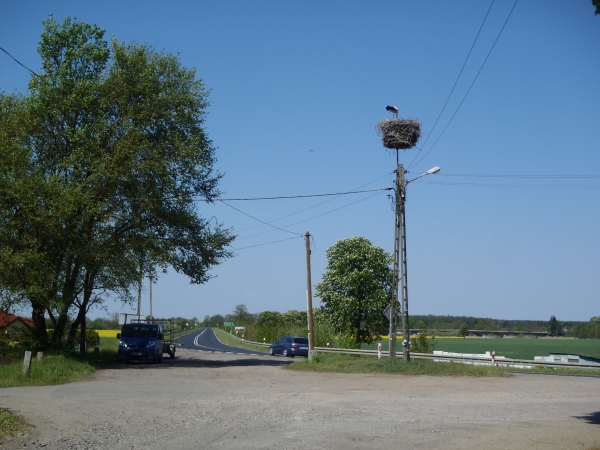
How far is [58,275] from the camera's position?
1059 inches

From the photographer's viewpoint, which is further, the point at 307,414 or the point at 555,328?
the point at 555,328

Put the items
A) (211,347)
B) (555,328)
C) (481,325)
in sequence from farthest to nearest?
(481,325) → (555,328) → (211,347)

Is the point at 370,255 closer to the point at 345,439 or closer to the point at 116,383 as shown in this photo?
the point at 116,383

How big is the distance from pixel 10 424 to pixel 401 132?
2038 cm

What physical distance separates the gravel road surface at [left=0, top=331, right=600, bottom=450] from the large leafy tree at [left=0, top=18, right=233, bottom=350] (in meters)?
7.05

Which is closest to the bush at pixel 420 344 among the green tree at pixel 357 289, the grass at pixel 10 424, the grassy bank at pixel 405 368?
the green tree at pixel 357 289

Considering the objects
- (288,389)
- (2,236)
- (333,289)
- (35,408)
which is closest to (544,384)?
(288,389)

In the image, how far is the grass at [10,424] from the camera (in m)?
10.4

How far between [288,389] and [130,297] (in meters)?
14.4

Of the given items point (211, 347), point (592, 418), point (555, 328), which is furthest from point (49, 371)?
point (555, 328)

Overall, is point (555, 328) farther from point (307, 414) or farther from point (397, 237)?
point (307, 414)

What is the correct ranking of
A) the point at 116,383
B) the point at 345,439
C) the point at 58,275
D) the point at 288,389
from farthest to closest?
the point at 58,275 → the point at 116,383 → the point at 288,389 → the point at 345,439

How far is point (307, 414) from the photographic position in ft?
43.8

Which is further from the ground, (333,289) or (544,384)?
(333,289)
